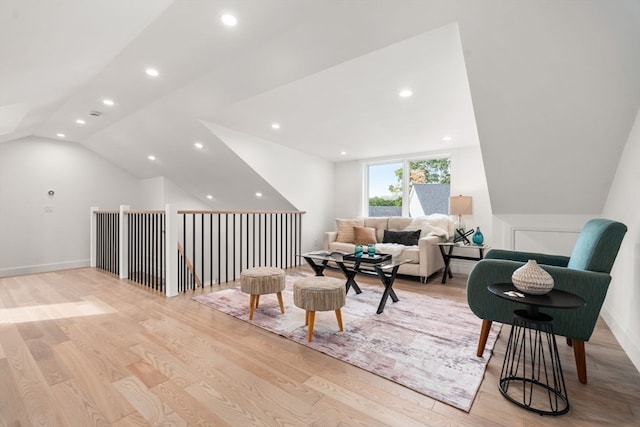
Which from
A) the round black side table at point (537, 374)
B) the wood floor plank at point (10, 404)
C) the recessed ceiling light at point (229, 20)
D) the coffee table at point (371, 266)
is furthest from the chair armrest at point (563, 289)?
the wood floor plank at point (10, 404)

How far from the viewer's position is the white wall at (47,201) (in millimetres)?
5098

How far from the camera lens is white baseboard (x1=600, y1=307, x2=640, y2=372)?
1.98 m

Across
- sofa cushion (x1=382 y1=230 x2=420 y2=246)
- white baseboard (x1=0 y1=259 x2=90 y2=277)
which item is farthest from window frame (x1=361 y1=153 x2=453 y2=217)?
white baseboard (x1=0 y1=259 x2=90 y2=277)

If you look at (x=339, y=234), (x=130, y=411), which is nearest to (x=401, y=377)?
(x=130, y=411)

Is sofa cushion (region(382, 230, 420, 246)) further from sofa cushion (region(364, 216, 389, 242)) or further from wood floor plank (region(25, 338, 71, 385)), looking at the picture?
wood floor plank (region(25, 338, 71, 385))

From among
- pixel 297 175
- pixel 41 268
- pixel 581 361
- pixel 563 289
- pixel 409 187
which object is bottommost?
pixel 41 268

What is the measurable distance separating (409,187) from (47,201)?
6.93 m

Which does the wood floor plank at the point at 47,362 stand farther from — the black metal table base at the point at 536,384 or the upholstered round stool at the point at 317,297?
the black metal table base at the point at 536,384

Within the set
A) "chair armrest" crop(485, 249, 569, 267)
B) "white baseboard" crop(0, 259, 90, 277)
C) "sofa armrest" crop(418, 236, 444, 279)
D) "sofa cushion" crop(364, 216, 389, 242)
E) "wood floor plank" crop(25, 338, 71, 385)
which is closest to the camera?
"wood floor plank" crop(25, 338, 71, 385)

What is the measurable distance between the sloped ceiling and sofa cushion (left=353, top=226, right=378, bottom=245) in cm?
185

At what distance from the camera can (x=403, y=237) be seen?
489cm

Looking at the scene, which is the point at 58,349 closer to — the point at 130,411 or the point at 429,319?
the point at 130,411

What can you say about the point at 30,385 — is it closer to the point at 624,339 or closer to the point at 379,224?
the point at 624,339

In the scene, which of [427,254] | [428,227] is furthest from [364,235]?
[427,254]
